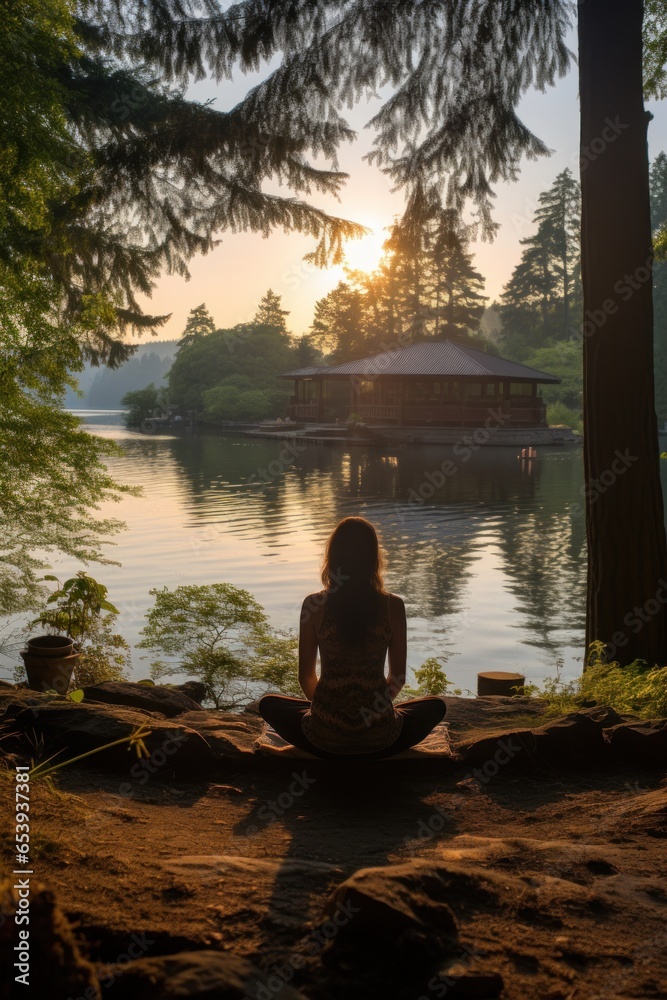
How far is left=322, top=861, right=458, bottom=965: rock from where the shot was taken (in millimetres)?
1842

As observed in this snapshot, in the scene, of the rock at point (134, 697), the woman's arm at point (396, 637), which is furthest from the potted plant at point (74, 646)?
the woman's arm at point (396, 637)

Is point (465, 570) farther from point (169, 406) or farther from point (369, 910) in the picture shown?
point (169, 406)

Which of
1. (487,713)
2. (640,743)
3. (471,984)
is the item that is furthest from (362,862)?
(487,713)

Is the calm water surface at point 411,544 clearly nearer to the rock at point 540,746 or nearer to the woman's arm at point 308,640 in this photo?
the rock at point 540,746

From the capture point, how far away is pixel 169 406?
207 ft

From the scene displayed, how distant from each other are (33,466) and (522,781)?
15.4 feet

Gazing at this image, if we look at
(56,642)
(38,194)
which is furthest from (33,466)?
(38,194)

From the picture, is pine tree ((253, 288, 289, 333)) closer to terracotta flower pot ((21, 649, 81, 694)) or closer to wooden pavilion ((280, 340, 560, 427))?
wooden pavilion ((280, 340, 560, 427))

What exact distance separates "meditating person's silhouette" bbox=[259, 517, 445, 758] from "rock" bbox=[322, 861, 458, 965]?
1411 millimetres

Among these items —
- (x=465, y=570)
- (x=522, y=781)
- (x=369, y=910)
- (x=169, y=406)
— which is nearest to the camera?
(x=369, y=910)

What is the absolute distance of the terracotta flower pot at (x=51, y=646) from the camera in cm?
587

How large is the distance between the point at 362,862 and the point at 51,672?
382 centimetres

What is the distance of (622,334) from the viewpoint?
5.63 metres

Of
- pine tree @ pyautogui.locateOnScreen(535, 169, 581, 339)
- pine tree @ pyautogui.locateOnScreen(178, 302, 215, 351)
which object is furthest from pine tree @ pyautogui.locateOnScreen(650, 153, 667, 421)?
pine tree @ pyautogui.locateOnScreen(178, 302, 215, 351)
